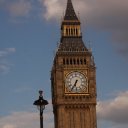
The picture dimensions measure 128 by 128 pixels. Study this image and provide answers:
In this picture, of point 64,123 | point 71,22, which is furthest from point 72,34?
point 64,123

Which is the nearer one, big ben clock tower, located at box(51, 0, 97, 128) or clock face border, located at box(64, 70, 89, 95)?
big ben clock tower, located at box(51, 0, 97, 128)

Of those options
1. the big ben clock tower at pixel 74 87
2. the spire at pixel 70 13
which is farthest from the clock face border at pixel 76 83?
the spire at pixel 70 13

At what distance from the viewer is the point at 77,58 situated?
89438 mm

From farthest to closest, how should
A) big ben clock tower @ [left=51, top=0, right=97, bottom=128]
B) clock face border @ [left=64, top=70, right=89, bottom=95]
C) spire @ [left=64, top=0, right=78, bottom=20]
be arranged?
spire @ [left=64, top=0, right=78, bottom=20], clock face border @ [left=64, top=70, right=89, bottom=95], big ben clock tower @ [left=51, top=0, right=97, bottom=128]

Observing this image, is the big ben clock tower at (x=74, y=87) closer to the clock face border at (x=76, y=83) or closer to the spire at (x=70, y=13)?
the clock face border at (x=76, y=83)

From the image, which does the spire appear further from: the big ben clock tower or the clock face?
the clock face

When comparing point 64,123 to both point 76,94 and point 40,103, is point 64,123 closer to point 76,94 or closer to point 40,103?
point 76,94

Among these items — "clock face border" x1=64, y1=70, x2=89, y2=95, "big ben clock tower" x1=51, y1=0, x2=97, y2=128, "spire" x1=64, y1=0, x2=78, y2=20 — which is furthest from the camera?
"spire" x1=64, y1=0, x2=78, y2=20

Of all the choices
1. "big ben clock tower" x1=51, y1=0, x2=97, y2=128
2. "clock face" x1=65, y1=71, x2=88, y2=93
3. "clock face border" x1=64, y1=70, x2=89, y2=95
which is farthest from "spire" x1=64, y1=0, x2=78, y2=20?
"clock face" x1=65, y1=71, x2=88, y2=93

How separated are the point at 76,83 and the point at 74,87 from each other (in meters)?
0.69

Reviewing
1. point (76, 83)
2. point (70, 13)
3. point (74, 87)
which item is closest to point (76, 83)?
point (76, 83)

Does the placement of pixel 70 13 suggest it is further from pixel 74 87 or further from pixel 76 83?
pixel 74 87

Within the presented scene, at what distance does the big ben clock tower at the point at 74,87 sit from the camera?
287 ft

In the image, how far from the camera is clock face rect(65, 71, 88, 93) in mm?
88125
